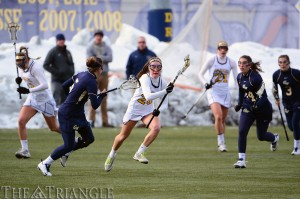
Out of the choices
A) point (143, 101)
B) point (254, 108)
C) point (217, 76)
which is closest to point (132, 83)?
point (143, 101)

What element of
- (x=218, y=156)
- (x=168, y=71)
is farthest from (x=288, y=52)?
(x=218, y=156)

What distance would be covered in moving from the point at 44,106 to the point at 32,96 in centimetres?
29

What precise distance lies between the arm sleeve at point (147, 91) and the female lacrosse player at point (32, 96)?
2.18 m

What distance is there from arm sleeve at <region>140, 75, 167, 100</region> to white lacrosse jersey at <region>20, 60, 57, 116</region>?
7.16 ft

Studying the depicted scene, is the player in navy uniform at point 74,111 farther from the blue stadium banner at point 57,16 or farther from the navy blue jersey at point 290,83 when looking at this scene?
the blue stadium banner at point 57,16

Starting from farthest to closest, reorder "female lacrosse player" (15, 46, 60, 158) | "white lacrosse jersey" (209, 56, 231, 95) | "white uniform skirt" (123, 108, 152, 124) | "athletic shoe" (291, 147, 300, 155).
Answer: "white lacrosse jersey" (209, 56, 231, 95), "athletic shoe" (291, 147, 300, 155), "female lacrosse player" (15, 46, 60, 158), "white uniform skirt" (123, 108, 152, 124)

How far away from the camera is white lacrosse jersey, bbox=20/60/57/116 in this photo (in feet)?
61.3

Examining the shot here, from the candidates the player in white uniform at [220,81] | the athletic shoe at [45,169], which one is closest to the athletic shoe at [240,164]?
the athletic shoe at [45,169]

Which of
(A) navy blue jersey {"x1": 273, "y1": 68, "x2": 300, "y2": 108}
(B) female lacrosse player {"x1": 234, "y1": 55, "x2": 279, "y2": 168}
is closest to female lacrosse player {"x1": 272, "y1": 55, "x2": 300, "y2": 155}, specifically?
(A) navy blue jersey {"x1": 273, "y1": 68, "x2": 300, "y2": 108}

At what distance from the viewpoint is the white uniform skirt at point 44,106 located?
19.1 meters

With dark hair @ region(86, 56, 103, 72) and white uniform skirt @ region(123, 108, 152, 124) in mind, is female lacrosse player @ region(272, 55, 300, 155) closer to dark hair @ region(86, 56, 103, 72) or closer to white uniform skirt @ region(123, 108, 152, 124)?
white uniform skirt @ region(123, 108, 152, 124)

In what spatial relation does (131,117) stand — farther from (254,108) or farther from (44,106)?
(44,106)

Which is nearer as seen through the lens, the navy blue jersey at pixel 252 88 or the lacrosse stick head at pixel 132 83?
the lacrosse stick head at pixel 132 83

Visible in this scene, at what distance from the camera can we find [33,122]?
1096 inches
